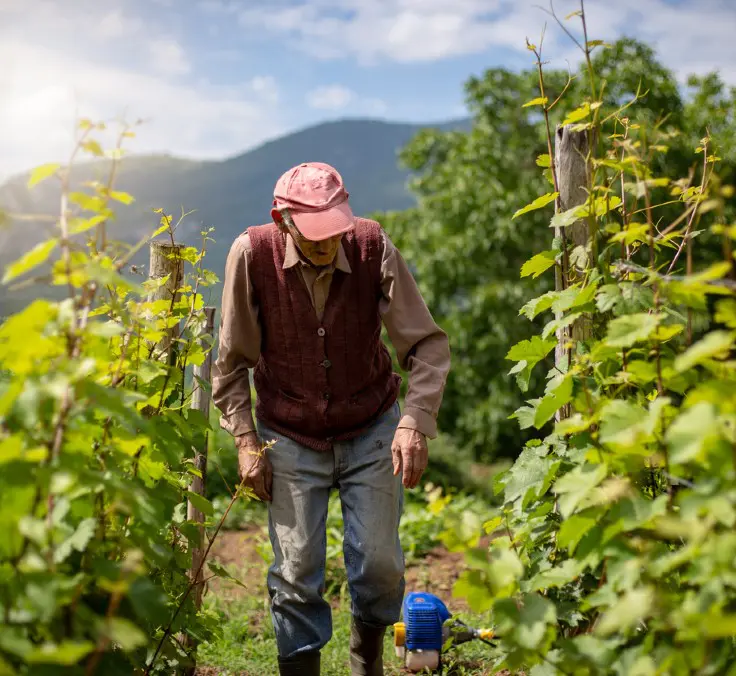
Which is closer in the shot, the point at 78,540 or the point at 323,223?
the point at 78,540

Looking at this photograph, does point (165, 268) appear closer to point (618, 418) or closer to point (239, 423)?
point (239, 423)

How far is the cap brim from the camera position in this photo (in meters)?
2.82

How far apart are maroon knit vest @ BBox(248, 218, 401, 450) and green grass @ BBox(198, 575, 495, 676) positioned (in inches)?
38.6

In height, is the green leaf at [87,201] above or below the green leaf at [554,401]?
above

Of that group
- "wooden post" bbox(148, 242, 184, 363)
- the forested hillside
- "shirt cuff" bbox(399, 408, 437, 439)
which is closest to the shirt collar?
the forested hillside

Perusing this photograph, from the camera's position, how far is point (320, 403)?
311 cm

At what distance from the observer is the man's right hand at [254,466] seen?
303cm

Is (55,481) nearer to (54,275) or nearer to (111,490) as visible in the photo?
(111,490)

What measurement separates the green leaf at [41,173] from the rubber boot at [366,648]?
7.06ft

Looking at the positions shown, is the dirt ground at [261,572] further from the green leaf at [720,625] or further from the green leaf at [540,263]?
the green leaf at [720,625]

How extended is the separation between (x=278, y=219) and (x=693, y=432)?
1916 millimetres

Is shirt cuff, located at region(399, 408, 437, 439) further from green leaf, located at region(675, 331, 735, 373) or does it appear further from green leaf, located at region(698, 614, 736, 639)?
green leaf, located at region(698, 614, 736, 639)

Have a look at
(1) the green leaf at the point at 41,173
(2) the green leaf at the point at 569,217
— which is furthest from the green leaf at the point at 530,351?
(1) the green leaf at the point at 41,173

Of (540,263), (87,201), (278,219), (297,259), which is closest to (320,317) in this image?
(297,259)
